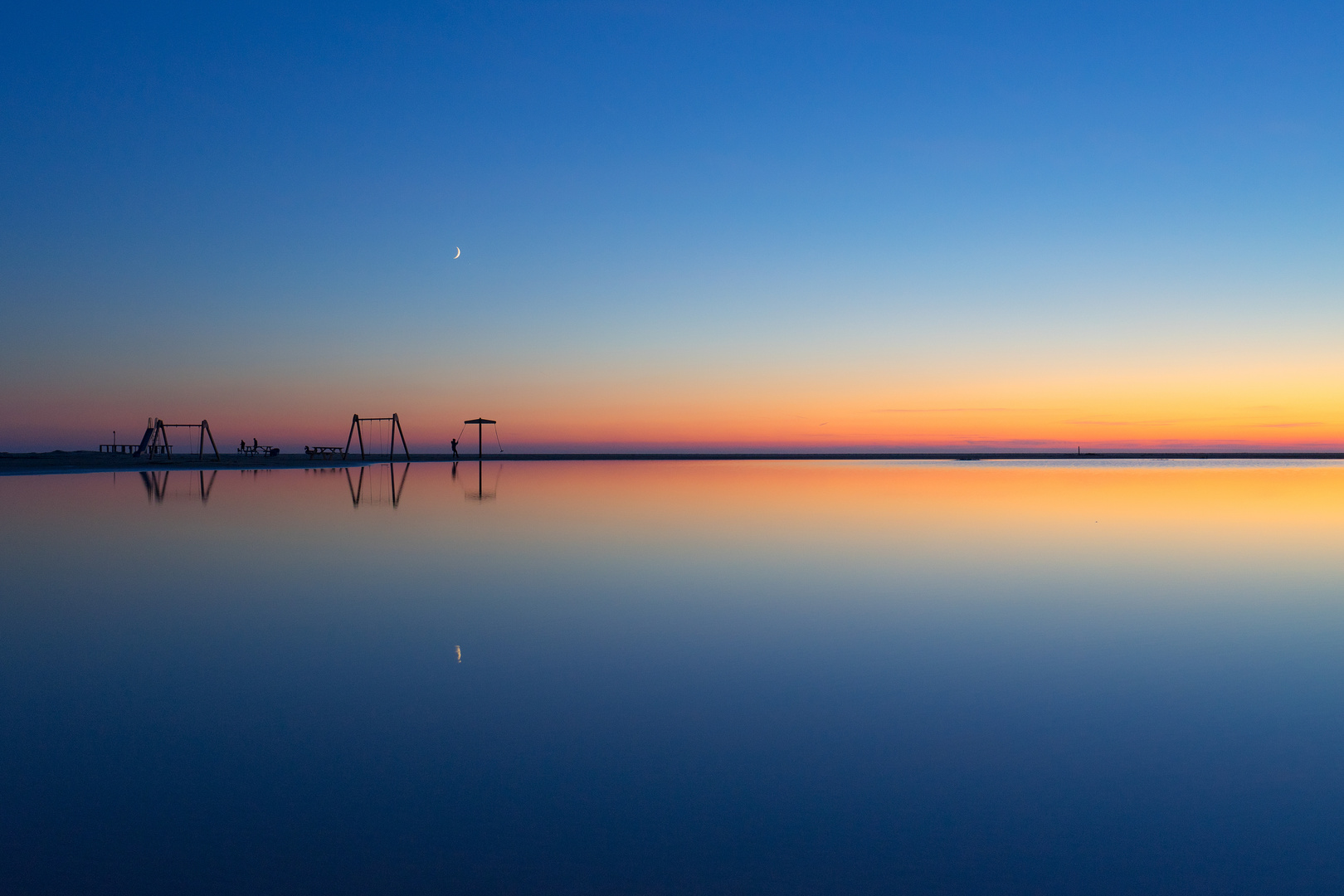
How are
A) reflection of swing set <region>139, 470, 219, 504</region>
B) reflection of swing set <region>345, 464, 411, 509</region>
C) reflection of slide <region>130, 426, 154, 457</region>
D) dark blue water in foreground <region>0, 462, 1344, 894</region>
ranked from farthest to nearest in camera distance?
reflection of slide <region>130, 426, 154, 457</region> → reflection of swing set <region>139, 470, 219, 504</region> → reflection of swing set <region>345, 464, 411, 509</region> → dark blue water in foreground <region>0, 462, 1344, 894</region>

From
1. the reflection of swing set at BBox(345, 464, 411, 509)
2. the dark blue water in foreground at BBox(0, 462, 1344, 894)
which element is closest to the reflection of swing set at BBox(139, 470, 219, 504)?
the reflection of swing set at BBox(345, 464, 411, 509)

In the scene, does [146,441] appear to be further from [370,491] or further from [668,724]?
[668,724]

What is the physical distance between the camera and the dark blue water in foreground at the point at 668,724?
346cm

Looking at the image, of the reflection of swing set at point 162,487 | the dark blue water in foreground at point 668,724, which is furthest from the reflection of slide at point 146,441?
the dark blue water in foreground at point 668,724

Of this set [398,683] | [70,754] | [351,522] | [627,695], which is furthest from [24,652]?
[351,522]

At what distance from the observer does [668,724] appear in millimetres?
5137

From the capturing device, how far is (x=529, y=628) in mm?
7836

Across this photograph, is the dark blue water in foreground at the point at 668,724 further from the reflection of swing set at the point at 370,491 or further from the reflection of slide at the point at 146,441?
the reflection of slide at the point at 146,441

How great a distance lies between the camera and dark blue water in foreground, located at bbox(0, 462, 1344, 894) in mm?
3455

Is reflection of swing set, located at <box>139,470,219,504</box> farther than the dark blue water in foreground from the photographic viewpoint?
Yes

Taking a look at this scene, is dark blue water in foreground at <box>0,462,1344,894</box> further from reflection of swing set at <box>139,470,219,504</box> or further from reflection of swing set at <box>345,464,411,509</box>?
reflection of swing set at <box>139,470,219,504</box>

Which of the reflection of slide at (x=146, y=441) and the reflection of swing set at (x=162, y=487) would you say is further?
the reflection of slide at (x=146, y=441)

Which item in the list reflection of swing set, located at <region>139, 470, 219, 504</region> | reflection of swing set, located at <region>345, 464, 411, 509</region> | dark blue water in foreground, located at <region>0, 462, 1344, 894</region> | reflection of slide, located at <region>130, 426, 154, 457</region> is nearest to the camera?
dark blue water in foreground, located at <region>0, 462, 1344, 894</region>

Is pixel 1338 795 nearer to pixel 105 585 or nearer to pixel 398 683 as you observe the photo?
pixel 398 683
